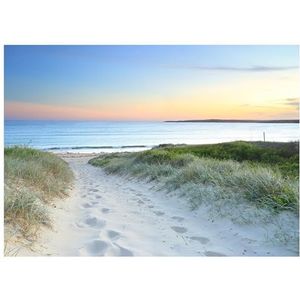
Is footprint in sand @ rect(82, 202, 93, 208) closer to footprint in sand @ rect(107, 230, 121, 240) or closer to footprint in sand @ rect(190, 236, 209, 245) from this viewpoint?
footprint in sand @ rect(107, 230, 121, 240)

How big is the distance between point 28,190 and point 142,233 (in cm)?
157

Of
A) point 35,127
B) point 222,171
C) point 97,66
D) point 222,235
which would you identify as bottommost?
point 222,235

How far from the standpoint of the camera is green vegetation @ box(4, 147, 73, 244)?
381cm

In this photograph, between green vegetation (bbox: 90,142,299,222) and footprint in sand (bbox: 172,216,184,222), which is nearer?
green vegetation (bbox: 90,142,299,222)

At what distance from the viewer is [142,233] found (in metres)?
4.18

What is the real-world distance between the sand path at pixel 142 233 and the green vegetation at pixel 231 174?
0.36 m

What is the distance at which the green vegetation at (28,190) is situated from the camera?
381 cm

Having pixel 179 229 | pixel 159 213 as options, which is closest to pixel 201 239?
pixel 179 229

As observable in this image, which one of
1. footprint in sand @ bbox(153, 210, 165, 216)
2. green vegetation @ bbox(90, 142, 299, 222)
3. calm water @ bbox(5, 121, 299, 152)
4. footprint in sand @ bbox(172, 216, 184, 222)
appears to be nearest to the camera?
green vegetation @ bbox(90, 142, 299, 222)

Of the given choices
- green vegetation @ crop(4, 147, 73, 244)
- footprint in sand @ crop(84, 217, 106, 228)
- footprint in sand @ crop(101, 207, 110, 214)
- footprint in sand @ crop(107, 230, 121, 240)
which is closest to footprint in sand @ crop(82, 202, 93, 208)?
footprint in sand @ crop(101, 207, 110, 214)

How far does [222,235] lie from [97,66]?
2678 millimetres
